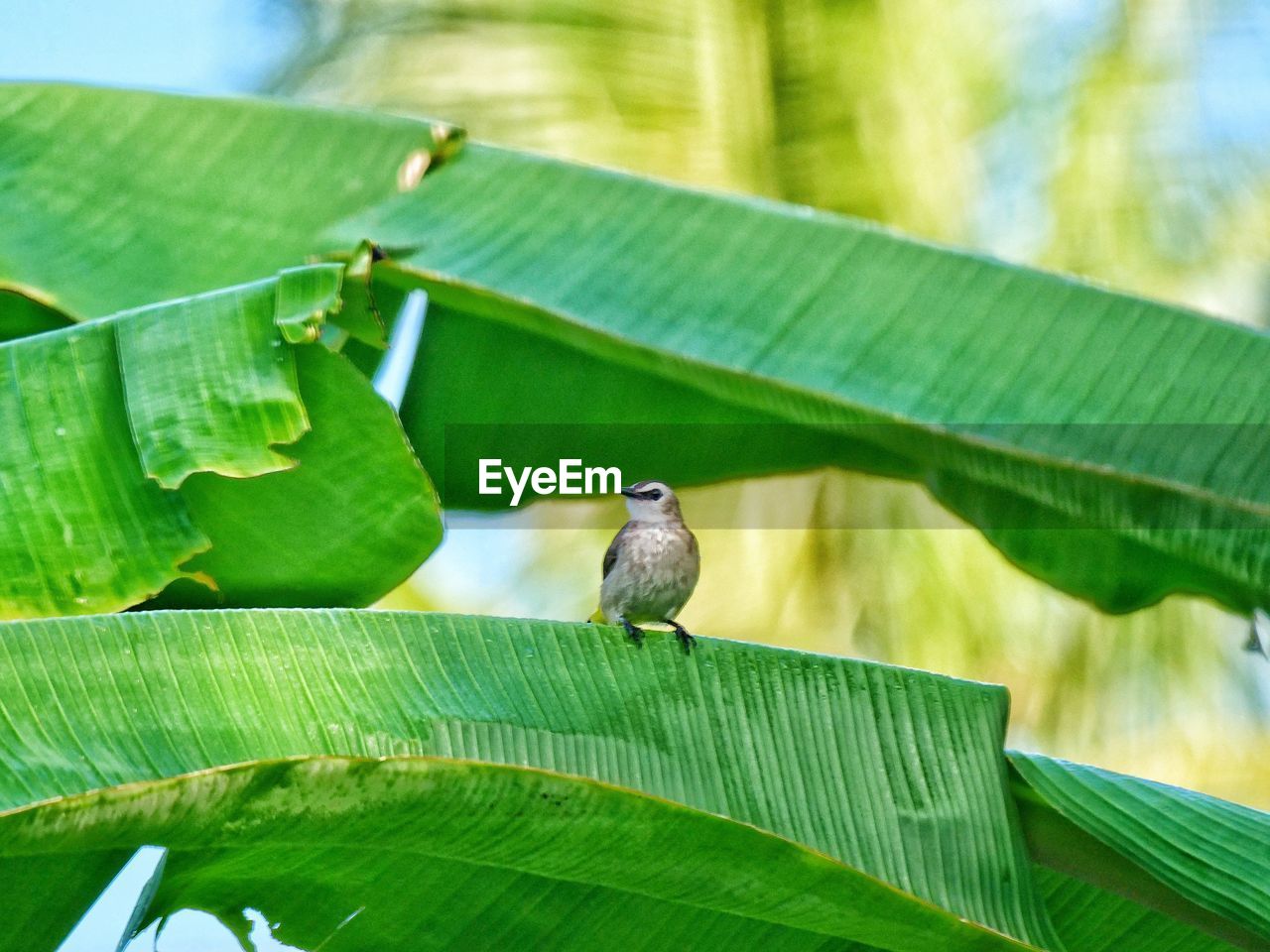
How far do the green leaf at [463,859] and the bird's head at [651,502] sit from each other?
863mm

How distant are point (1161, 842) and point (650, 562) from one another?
3.89 feet

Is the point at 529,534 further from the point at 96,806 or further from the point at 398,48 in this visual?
the point at 96,806

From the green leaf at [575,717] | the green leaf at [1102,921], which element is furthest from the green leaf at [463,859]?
the green leaf at [1102,921]

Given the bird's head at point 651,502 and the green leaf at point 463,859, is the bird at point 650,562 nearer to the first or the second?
the bird's head at point 651,502

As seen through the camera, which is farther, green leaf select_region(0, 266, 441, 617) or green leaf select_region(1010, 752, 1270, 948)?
green leaf select_region(0, 266, 441, 617)

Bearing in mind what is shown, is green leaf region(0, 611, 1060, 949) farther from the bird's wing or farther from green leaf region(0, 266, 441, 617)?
the bird's wing

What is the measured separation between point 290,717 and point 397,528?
1.75ft

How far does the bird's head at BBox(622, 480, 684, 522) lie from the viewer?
2.52 meters

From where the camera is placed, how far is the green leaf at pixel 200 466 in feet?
6.02

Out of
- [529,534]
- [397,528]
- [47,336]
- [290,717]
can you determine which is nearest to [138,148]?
[47,336]

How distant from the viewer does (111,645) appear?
152 cm

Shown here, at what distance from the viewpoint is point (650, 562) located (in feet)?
→ 8.43

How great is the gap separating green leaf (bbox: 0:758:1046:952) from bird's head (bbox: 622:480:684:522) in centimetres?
86

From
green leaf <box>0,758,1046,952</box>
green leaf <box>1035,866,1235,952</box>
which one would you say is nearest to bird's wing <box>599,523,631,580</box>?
green leaf <box>0,758,1046,952</box>
